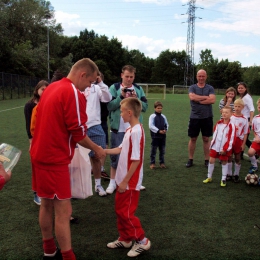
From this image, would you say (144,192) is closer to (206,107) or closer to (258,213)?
(258,213)

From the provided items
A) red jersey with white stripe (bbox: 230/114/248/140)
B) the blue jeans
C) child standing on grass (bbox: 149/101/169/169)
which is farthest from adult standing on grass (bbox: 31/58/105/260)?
red jersey with white stripe (bbox: 230/114/248/140)

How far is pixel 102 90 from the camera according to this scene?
5.10 meters

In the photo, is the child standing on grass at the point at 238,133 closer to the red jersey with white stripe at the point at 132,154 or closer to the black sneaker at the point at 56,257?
the red jersey with white stripe at the point at 132,154

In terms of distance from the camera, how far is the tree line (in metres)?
44.0

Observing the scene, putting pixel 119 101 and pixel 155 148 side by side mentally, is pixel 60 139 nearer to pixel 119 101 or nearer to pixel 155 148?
pixel 119 101

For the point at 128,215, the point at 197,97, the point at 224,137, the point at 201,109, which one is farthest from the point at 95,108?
the point at 201,109

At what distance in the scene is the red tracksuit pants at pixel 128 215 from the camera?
3406mm

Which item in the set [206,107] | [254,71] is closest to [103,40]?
[254,71]

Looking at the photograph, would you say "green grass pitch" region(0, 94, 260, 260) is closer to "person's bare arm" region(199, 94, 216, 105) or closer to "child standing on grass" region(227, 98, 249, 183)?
"child standing on grass" region(227, 98, 249, 183)

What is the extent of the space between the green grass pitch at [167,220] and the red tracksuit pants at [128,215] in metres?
0.24

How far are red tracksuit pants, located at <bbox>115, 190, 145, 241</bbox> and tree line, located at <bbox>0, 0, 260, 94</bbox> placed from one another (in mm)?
36009

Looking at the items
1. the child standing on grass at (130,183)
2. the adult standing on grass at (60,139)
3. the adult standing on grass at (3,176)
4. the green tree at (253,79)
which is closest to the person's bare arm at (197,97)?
the child standing on grass at (130,183)

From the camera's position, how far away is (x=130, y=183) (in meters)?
3.44

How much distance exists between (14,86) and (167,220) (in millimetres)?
29715
